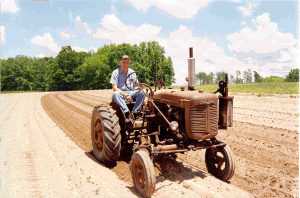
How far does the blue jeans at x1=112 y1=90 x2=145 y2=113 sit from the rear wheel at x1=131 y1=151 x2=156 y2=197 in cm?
113

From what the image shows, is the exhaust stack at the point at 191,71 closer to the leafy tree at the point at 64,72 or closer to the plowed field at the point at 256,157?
the plowed field at the point at 256,157

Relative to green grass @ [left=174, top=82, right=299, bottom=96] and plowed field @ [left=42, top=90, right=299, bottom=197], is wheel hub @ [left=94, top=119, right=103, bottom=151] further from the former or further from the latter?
green grass @ [left=174, top=82, right=299, bottom=96]

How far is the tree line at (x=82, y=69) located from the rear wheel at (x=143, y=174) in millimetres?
27490

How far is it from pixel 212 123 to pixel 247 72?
430ft

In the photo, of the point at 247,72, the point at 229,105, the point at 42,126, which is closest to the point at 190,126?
the point at 229,105

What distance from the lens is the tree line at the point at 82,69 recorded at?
4012 cm

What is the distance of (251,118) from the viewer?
7.95 m

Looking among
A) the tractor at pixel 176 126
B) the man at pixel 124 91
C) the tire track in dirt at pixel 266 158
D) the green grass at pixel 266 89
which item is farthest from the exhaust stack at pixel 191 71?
the green grass at pixel 266 89

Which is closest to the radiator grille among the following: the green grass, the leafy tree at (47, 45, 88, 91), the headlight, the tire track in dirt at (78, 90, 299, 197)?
the headlight

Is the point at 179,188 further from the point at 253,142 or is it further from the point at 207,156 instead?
the point at 253,142

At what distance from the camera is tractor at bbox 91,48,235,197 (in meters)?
3.33

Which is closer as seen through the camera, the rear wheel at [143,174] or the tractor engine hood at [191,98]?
the rear wheel at [143,174]

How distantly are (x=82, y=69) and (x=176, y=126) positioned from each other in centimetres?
4970

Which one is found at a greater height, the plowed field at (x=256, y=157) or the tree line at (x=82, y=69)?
the tree line at (x=82, y=69)
